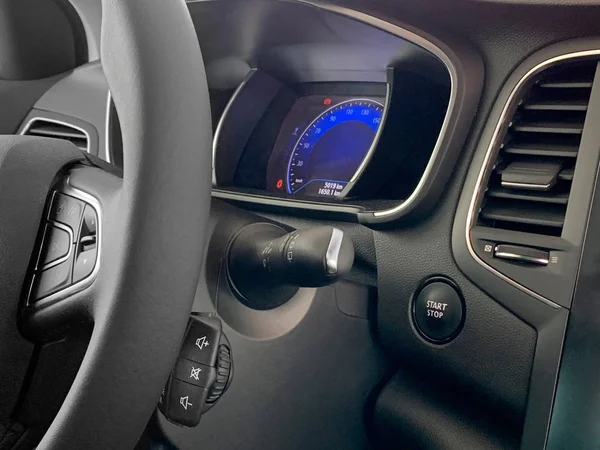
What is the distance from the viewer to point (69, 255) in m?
0.60

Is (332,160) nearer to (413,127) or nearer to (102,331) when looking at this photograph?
(413,127)

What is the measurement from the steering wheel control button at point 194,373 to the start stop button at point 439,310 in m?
0.27

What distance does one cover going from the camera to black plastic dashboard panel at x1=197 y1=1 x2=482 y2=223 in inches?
29.1

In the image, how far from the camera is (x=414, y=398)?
87cm

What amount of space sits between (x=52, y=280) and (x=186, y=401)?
0.15 m

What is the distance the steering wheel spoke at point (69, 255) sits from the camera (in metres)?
0.56

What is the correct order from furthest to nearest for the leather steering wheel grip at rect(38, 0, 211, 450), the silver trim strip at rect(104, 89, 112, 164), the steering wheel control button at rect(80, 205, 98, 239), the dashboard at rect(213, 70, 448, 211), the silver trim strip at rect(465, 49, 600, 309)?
the silver trim strip at rect(104, 89, 112, 164)
the dashboard at rect(213, 70, 448, 211)
the silver trim strip at rect(465, 49, 600, 309)
the steering wheel control button at rect(80, 205, 98, 239)
the leather steering wheel grip at rect(38, 0, 211, 450)

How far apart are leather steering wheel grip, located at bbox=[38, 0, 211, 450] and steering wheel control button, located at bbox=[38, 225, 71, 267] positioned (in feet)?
0.40

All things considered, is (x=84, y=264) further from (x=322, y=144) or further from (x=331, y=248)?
(x=322, y=144)

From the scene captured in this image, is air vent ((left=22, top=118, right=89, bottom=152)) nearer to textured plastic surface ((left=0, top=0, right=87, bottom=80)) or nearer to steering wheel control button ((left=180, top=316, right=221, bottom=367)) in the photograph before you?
textured plastic surface ((left=0, top=0, right=87, bottom=80))

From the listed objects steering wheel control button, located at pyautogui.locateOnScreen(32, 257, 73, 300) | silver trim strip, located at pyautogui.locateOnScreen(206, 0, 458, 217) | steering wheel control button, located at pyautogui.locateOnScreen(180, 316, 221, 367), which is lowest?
steering wheel control button, located at pyautogui.locateOnScreen(180, 316, 221, 367)

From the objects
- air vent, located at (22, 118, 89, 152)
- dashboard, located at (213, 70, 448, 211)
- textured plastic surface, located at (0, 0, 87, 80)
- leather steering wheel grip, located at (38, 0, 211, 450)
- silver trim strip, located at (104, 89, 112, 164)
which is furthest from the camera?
textured plastic surface, located at (0, 0, 87, 80)

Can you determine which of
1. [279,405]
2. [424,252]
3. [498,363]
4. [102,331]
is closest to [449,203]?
[424,252]

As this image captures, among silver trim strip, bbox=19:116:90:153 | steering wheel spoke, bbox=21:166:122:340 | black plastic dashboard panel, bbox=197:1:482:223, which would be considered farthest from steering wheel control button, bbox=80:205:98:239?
silver trim strip, bbox=19:116:90:153
